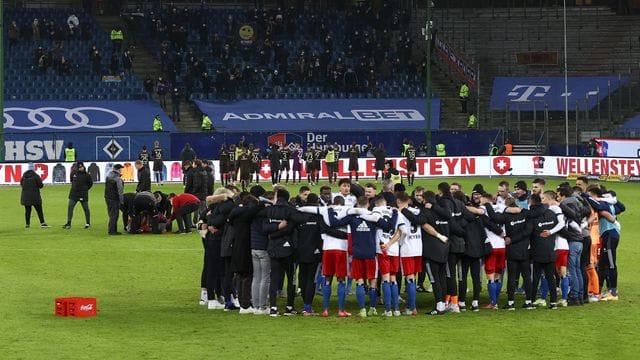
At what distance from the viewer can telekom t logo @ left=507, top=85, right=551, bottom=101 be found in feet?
240

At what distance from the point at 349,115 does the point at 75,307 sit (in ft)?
164

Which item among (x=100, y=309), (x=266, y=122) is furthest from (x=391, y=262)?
(x=266, y=122)

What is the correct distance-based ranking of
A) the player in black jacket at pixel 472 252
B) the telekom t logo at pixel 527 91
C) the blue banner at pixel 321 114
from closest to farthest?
the player in black jacket at pixel 472 252 → the blue banner at pixel 321 114 → the telekom t logo at pixel 527 91

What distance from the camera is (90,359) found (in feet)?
58.6

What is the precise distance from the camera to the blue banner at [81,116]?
217 feet

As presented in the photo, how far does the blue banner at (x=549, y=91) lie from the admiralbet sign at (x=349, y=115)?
16.8 feet

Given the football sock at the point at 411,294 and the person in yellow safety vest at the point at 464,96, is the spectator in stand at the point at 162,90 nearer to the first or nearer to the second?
the person in yellow safety vest at the point at 464,96

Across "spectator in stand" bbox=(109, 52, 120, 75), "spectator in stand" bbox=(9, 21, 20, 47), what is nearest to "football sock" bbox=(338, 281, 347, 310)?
"spectator in stand" bbox=(109, 52, 120, 75)

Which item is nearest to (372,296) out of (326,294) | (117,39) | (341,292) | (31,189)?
(341,292)

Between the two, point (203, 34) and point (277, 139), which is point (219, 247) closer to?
point (277, 139)

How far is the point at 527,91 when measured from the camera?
242ft

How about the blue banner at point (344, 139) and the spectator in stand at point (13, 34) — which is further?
the spectator in stand at point (13, 34)

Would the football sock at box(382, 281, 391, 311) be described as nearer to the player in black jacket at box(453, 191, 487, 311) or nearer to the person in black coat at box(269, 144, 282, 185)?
the player in black jacket at box(453, 191, 487, 311)

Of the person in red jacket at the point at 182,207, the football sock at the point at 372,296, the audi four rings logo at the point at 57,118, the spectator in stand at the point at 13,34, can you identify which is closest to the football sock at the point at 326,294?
the football sock at the point at 372,296
